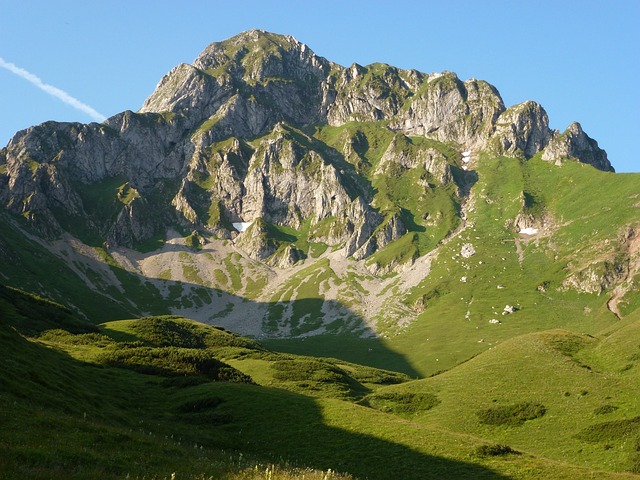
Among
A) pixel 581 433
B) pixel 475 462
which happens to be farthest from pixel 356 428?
pixel 581 433

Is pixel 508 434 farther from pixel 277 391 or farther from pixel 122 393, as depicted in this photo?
pixel 122 393

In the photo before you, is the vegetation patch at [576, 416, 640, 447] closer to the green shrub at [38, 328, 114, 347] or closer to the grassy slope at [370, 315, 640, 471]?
the grassy slope at [370, 315, 640, 471]

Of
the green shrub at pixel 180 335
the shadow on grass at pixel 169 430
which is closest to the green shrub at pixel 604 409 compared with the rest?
the shadow on grass at pixel 169 430

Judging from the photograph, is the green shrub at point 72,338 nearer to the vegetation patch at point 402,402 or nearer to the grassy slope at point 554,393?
Answer: the vegetation patch at point 402,402

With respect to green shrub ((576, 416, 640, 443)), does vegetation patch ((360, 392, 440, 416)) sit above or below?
below

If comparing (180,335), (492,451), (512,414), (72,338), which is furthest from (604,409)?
(180,335)

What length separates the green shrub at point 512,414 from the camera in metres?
61.0

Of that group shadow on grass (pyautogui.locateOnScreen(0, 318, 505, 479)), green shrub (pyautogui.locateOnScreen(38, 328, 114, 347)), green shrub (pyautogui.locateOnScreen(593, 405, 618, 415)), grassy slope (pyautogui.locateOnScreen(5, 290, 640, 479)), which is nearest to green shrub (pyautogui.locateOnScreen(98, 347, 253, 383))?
grassy slope (pyautogui.locateOnScreen(5, 290, 640, 479))

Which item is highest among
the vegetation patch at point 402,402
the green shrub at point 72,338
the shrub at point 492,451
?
the green shrub at point 72,338

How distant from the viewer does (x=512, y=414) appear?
6247 centimetres

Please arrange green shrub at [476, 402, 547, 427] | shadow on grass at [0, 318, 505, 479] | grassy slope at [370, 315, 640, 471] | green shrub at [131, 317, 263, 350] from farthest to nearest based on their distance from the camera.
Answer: green shrub at [131, 317, 263, 350] < green shrub at [476, 402, 547, 427] < grassy slope at [370, 315, 640, 471] < shadow on grass at [0, 318, 505, 479]

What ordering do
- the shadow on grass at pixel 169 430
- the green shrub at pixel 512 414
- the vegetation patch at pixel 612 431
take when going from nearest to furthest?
the shadow on grass at pixel 169 430 < the vegetation patch at pixel 612 431 < the green shrub at pixel 512 414

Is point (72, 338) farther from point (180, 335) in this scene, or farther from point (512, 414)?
point (512, 414)

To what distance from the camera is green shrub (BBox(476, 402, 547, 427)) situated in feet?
200
